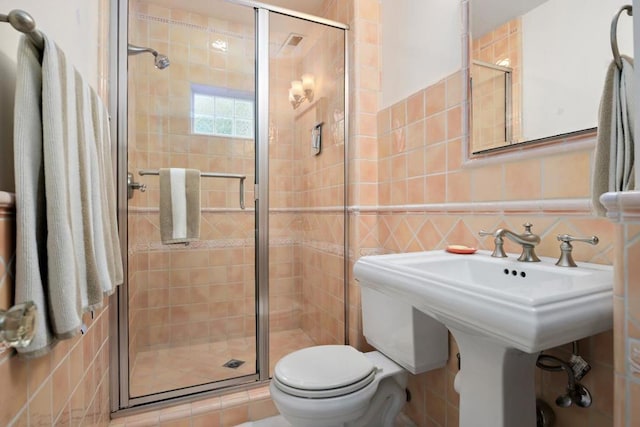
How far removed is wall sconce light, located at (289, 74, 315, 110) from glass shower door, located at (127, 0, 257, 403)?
1.07 ft

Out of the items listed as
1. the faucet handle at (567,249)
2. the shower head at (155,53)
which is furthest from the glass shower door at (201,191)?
the faucet handle at (567,249)

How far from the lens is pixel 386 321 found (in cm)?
122

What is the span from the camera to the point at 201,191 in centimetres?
175

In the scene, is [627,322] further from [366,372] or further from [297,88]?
[297,88]

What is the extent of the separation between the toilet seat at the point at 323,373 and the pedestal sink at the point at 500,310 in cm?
40

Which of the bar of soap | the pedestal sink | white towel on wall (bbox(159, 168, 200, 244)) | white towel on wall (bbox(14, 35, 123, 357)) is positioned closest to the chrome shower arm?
white towel on wall (bbox(159, 168, 200, 244))

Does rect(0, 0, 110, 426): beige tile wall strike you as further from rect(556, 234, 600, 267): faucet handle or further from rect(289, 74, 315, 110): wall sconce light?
rect(556, 234, 600, 267): faucet handle

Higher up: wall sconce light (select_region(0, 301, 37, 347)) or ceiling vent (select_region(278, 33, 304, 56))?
ceiling vent (select_region(278, 33, 304, 56))

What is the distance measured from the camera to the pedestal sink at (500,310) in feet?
1.82

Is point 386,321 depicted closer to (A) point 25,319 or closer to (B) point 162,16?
(A) point 25,319

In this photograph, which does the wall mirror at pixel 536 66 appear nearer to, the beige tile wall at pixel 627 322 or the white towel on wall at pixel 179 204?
the beige tile wall at pixel 627 322

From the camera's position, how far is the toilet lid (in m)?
1.14

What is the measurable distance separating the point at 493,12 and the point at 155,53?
166 centimetres

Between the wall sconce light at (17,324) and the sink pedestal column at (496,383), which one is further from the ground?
the wall sconce light at (17,324)
